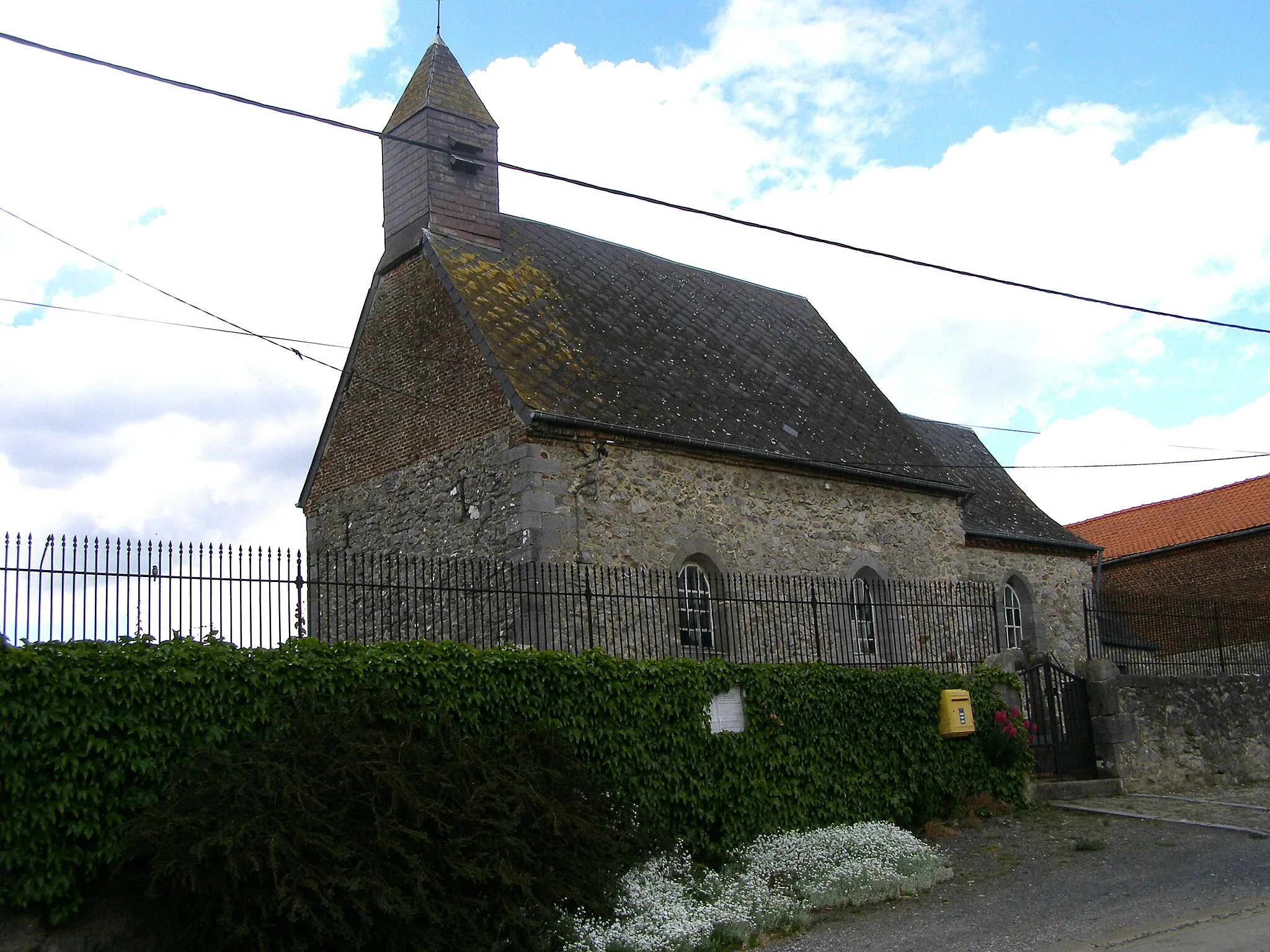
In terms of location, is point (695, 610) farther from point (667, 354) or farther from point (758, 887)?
point (758, 887)

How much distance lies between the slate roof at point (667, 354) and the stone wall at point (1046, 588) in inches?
109

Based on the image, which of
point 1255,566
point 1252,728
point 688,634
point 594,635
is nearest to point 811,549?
point 688,634

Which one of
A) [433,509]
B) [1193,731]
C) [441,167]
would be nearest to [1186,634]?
[1193,731]

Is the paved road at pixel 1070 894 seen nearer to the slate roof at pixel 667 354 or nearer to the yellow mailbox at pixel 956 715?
the yellow mailbox at pixel 956 715

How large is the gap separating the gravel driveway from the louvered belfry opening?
37.5 ft

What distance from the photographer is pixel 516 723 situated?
9.69m

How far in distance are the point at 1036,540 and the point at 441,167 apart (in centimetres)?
1318

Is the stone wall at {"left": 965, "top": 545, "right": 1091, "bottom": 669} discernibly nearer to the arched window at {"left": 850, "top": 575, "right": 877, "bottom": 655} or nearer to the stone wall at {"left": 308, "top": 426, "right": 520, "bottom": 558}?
the arched window at {"left": 850, "top": 575, "right": 877, "bottom": 655}

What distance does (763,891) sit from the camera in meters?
9.41

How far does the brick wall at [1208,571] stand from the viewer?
93.2ft

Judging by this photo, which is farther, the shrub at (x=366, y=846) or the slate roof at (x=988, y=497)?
the slate roof at (x=988, y=497)

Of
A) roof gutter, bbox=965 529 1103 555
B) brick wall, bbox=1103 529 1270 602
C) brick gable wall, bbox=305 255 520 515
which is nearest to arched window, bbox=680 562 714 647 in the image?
brick gable wall, bbox=305 255 520 515

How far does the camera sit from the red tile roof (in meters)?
29.3

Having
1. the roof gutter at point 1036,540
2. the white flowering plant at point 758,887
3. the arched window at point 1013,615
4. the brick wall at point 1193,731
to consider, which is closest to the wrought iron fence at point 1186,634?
the brick wall at point 1193,731
